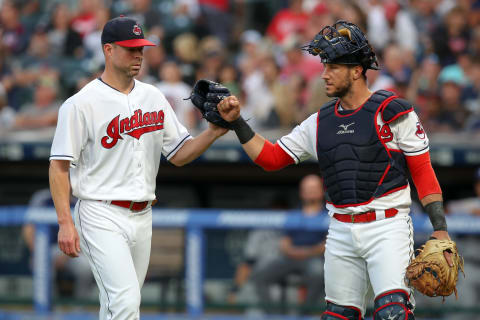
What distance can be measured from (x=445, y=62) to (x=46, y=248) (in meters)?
4.39

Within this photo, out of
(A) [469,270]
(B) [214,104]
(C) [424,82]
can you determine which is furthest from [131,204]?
(C) [424,82]

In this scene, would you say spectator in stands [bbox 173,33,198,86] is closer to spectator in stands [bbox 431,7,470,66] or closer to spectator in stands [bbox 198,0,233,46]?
spectator in stands [bbox 198,0,233,46]

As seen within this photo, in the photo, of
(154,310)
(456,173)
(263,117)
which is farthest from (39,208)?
(456,173)

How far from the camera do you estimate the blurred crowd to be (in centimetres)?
824

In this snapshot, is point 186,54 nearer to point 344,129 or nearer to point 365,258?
point 344,129

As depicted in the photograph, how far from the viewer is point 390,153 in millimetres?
4289

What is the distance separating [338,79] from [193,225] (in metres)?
3.44

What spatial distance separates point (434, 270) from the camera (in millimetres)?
4051

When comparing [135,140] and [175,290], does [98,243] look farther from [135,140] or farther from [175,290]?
[175,290]

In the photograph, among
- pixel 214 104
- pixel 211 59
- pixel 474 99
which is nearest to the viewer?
pixel 214 104

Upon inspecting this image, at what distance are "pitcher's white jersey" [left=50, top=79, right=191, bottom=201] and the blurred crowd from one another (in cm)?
334

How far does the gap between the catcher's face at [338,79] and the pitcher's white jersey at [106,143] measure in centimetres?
100

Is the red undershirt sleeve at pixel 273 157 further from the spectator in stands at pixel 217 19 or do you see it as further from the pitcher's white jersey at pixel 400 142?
the spectator in stands at pixel 217 19

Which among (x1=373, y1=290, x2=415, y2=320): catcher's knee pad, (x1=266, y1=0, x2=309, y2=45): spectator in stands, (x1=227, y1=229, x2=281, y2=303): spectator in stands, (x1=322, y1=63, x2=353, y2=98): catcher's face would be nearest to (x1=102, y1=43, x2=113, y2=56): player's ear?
(x1=322, y1=63, x2=353, y2=98): catcher's face
